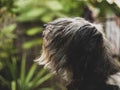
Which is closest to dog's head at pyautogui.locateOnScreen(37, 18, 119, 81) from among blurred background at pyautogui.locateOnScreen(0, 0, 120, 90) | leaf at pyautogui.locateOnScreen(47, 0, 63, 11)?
blurred background at pyautogui.locateOnScreen(0, 0, 120, 90)

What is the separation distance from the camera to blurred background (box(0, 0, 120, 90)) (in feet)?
24.3

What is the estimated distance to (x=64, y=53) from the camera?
351 cm

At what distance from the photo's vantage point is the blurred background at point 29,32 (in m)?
7.40

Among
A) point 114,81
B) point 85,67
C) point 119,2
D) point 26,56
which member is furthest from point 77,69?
point 26,56

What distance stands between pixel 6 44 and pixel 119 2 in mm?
5506

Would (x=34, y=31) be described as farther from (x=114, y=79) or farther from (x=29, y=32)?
(x=114, y=79)

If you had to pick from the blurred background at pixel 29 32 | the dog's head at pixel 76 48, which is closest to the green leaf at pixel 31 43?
the blurred background at pixel 29 32

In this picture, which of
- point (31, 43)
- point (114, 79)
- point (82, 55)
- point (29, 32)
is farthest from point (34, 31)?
point (114, 79)

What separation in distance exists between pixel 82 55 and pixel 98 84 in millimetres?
235

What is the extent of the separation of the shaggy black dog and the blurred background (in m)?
2.37

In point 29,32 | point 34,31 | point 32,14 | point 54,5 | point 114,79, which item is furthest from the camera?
point 29,32

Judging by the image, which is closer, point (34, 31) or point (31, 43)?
point (34, 31)

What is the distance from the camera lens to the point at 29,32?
30.8 feet

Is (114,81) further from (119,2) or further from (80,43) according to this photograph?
(119,2)
